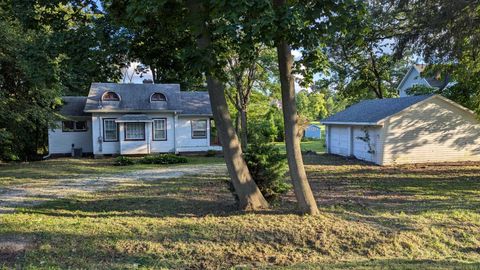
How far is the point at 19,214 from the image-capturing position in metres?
8.62

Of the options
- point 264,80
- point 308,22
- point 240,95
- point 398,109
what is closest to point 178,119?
point 240,95

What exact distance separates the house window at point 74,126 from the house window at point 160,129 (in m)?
4.58

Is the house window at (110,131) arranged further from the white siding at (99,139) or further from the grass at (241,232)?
the grass at (241,232)

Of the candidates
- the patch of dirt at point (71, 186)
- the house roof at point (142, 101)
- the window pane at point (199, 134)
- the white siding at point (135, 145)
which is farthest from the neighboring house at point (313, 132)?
the patch of dirt at point (71, 186)

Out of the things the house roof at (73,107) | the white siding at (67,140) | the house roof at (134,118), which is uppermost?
the house roof at (73,107)

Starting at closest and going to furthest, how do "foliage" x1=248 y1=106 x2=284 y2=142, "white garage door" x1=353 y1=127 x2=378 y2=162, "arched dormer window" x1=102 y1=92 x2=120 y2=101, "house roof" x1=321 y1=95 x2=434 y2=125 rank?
"house roof" x1=321 y1=95 x2=434 y2=125 < "white garage door" x1=353 y1=127 x2=378 y2=162 < "arched dormer window" x1=102 y1=92 x2=120 y2=101 < "foliage" x1=248 y1=106 x2=284 y2=142

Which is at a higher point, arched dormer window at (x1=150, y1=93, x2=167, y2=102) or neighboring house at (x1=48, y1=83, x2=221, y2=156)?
arched dormer window at (x1=150, y1=93, x2=167, y2=102)

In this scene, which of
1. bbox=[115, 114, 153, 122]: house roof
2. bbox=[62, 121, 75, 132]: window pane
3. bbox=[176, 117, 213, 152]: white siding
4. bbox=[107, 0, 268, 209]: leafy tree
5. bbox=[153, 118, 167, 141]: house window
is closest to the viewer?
bbox=[107, 0, 268, 209]: leafy tree

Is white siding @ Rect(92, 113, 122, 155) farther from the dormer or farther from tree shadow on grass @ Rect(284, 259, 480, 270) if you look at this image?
tree shadow on grass @ Rect(284, 259, 480, 270)

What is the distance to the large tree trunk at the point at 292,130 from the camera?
7.66 metres

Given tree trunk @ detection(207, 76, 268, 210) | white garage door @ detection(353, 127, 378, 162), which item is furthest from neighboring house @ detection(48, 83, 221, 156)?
tree trunk @ detection(207, 76, 268, 210)

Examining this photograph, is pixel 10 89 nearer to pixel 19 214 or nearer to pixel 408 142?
pixel 19 214

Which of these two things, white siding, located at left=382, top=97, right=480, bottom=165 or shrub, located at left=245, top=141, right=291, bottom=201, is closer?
shrub, located at left=245, top=141, right=291, bottom=201

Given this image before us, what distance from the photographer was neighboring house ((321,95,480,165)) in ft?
63.5
